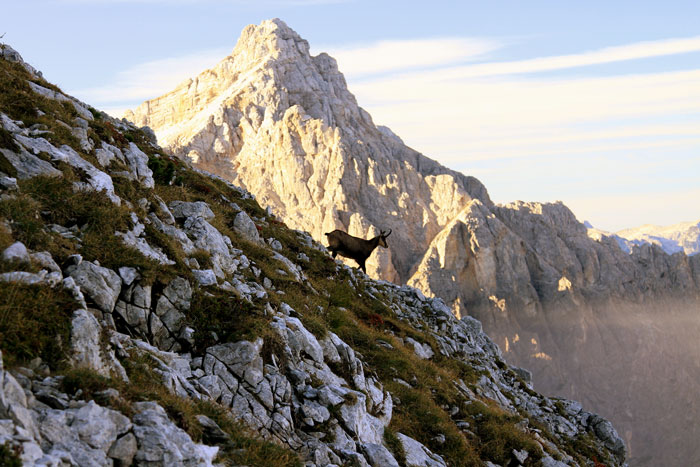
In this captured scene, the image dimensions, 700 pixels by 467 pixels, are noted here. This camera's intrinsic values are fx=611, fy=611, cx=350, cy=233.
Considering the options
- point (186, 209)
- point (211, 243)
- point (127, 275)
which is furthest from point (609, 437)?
point (127, 275)

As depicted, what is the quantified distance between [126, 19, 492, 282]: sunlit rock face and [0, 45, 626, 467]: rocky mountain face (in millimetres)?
102839

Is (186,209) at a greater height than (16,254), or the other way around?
(186,209)

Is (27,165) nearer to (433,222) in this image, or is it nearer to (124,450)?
(124,450)

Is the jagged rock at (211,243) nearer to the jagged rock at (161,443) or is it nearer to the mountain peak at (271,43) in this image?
the jagged rock at (161,443)

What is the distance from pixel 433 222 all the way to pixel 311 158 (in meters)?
30.5

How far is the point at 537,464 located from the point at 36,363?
16167mm

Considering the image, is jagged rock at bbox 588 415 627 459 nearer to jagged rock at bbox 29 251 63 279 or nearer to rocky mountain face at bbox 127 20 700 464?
jagged rock at bbox 29 251 63 279

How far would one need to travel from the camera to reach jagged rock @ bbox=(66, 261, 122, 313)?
11305 mm

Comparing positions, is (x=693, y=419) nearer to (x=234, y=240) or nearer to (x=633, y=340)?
(x=633, y=340)

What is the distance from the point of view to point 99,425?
26.4ft

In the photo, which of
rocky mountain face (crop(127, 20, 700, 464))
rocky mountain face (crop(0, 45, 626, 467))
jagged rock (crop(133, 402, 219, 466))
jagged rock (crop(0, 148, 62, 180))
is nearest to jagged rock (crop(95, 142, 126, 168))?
rocky mountain face (crop(0, 45, 626, 467))

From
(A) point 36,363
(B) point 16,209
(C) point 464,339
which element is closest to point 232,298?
(B) point 16,209

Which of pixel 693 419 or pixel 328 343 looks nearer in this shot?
pixel 328 343

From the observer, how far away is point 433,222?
135125 millimetres
